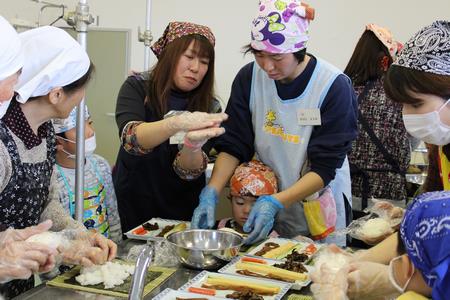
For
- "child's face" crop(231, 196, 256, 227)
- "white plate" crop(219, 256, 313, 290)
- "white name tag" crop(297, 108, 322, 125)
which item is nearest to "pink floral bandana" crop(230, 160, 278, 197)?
"child's face" crop(231, 196, 256, 227)

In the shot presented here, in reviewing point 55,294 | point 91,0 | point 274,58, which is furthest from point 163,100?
point 91,0

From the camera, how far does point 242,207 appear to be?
7.40 feet

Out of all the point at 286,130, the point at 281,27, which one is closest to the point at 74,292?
the point at 286,130

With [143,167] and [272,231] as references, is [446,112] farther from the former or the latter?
[143,167]

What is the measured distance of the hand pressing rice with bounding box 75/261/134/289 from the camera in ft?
5.12

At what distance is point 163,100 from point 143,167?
0.32 metres

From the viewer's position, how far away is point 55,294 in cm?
150

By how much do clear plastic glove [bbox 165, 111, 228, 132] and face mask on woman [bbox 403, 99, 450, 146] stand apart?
72 centimetres

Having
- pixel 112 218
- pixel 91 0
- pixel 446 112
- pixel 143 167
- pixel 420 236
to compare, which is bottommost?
pixel 112 218

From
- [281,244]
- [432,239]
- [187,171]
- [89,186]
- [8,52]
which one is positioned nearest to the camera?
[432,239]

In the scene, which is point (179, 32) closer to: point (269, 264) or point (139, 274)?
point (269, 264)

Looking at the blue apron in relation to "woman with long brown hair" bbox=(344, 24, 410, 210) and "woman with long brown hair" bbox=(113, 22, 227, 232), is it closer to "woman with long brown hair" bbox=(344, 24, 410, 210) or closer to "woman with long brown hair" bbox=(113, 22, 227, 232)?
"woman with long brown hair" bbox=(113, 22, 227, 232)

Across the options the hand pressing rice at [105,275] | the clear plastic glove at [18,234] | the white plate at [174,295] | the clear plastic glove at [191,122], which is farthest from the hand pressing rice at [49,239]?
the clear plastic glove at [191,122]

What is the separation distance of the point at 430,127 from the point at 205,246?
88cm
